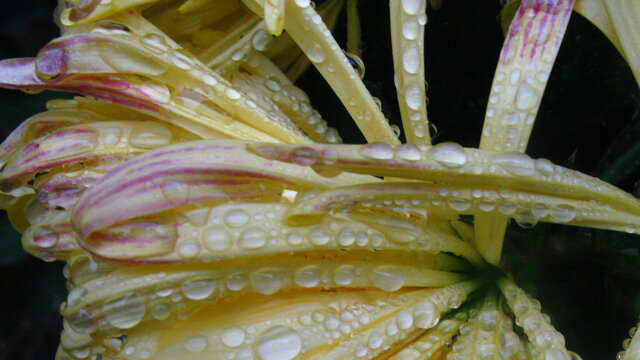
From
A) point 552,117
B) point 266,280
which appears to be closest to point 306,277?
point 266,280

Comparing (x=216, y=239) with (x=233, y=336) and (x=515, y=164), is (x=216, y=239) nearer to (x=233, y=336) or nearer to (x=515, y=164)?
(x=233, y=336)

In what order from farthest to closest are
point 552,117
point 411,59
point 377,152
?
point 552,117, point 411,59, point 377,152

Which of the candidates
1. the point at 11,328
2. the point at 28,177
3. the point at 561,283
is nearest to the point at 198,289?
the point at 28,177

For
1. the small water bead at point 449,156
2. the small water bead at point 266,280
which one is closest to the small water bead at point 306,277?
the small water bead at point 266,280

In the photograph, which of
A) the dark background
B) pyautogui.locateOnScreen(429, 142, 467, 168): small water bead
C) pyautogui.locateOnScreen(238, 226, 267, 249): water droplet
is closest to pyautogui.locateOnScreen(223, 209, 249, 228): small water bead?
pyautogui.locateOnScreen(238, 226, 267, 249): water droplet

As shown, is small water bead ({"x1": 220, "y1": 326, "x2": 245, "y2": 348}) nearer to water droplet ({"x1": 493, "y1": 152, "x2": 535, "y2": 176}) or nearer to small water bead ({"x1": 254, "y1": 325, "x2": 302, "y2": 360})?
small water bead ({"x1": 254, "y1": 325, "x2": 302, "y2": 360})

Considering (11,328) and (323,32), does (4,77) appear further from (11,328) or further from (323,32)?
(11,328)

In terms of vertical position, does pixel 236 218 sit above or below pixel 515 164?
below
